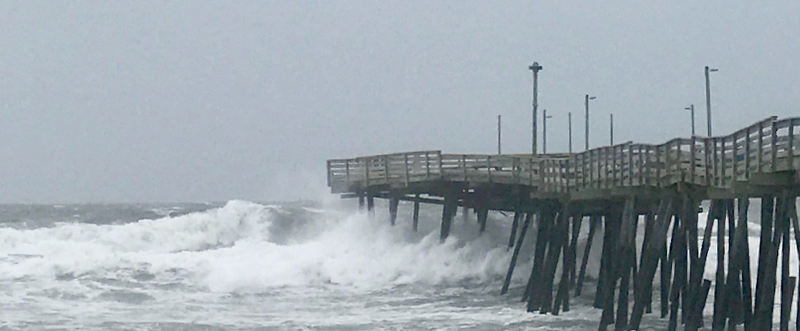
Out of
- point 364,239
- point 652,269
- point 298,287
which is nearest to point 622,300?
point 652,269

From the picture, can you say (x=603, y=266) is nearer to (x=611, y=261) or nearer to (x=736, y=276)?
(x=611, y=261)

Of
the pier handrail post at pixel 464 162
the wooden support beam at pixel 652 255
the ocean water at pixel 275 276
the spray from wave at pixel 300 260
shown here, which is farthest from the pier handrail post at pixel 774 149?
the spray from wave at pixel 300 260

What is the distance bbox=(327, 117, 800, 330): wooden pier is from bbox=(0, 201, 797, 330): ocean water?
131cm

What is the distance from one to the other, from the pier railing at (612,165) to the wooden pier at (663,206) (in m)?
0.03

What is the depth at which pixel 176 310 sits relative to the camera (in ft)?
92.5

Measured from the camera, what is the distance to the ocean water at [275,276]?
25828 mm

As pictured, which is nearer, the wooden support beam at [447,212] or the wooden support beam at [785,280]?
the wooden support beam at [785,280]

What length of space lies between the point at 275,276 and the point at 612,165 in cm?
1450

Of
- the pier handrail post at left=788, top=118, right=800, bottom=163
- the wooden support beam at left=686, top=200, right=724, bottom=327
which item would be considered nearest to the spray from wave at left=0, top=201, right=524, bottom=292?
the wooden support beam at left=686, top=200, right=724, bottom=327

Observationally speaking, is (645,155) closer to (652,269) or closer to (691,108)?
(652,269)

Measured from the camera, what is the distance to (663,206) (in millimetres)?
21656

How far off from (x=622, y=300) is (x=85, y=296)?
546 inches

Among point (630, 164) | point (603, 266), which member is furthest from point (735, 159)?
point (603, 266)

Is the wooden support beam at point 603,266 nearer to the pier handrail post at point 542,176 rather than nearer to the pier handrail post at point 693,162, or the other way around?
the pier handrail post at point 542,176
